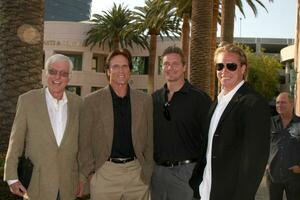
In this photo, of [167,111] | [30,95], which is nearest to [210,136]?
[167,111]

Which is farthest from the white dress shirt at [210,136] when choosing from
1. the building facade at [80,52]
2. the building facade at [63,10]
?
the building facade at [63,10]

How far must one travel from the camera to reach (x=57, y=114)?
4.46 metres

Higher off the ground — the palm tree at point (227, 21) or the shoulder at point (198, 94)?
the palm tree at point (227, 21)

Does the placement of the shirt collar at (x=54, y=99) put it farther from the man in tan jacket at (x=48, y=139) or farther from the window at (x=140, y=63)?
the window at (x=140, y=63)

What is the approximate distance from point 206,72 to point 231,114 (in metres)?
→ 13.9

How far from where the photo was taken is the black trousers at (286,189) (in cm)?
620

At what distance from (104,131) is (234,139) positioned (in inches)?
59.8

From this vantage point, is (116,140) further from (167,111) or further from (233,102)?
(233,102)

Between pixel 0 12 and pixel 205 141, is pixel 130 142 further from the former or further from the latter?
pixel 0 12

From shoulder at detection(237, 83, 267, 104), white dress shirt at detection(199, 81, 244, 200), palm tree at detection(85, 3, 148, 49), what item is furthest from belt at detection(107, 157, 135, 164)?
palm tree at detection(85, 3, 148, 49)

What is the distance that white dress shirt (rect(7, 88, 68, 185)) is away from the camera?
14.5 ft

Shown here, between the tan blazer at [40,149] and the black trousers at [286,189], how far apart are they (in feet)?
10.4

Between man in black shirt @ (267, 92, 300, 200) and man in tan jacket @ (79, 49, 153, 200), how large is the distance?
7.63 ft

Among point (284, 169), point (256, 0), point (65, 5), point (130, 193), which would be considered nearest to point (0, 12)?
point (130, 193)
